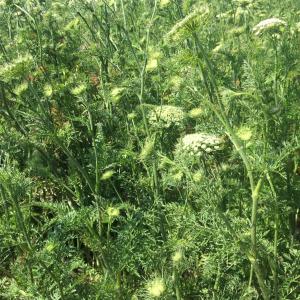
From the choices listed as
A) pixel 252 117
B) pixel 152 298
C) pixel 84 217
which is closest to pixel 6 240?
pixel 84 217

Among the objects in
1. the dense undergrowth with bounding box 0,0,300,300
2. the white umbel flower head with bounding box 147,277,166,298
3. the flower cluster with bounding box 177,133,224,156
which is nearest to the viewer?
the white umbel flower head with bounding box 147,277,166,298

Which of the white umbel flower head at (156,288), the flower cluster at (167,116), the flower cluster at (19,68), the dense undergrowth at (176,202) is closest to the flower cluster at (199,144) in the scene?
the dense undergrowth at (176,202)

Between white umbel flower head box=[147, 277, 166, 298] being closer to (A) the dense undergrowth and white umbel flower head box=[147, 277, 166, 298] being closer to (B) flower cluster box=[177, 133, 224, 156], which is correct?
(A) the dense undergrowth

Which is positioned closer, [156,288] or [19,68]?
[156,288]

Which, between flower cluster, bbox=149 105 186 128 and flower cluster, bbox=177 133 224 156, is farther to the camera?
flower cluster, bbox=149 105 186 128

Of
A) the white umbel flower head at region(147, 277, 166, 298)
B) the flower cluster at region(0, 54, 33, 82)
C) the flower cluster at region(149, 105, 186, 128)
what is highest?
the flower cluster at region(0, 54, 33, 82)

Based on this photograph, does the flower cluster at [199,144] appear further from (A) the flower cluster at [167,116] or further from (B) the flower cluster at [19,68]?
(B) the flower cluster at [19,68]

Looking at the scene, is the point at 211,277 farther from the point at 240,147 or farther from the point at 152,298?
the point at 240,147

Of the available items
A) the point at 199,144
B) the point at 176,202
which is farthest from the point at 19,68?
the point at 176,202

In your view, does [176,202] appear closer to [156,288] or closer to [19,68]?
[156,288]

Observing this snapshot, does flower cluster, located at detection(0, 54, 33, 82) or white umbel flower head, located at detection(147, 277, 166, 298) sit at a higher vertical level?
flower cluster, located at detection(0, 54, 33, 82)

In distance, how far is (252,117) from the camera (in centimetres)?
287

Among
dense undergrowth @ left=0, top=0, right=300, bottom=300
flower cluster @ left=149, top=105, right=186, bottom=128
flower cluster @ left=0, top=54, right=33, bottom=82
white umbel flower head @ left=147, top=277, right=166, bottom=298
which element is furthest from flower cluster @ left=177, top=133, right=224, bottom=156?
flower cluster @ left=0, top=54, right=33, bottom=82

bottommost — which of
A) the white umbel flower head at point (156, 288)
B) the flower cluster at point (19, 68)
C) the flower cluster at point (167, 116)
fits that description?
the white umbel flower head at point (156, 288)
